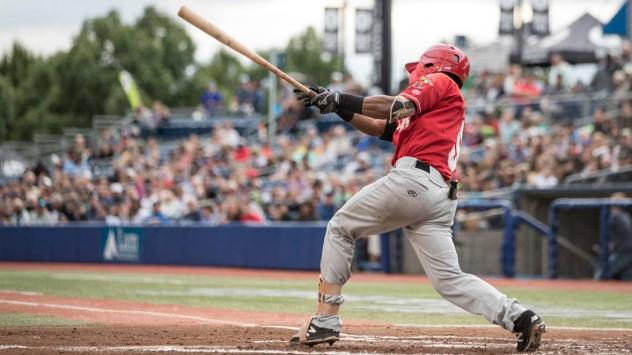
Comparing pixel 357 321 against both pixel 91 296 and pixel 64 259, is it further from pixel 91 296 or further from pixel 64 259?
pixel 64 259

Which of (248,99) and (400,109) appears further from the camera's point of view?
(248,99)

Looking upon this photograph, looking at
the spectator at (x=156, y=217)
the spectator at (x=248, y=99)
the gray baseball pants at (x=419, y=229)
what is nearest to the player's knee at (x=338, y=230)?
the gray baseball pants at (x=419, y=229)

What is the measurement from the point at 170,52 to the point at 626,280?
58.2 meters

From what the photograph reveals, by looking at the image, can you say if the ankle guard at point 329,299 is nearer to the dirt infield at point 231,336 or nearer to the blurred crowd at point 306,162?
the dirt infield at point 231,336

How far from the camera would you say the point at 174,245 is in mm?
22672

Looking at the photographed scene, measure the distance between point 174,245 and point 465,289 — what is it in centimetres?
1621

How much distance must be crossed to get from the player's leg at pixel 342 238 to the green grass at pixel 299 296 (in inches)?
105

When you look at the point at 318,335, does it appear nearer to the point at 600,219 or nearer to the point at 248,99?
the point at 600,219

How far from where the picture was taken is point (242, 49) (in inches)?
311

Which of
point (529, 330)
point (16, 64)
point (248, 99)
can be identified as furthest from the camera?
point (16, 64)

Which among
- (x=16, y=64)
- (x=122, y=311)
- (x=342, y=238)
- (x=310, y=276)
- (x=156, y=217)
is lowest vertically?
(x=310, y=276)

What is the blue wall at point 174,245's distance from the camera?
66.8 ft

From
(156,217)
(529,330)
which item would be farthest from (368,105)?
(156,217)

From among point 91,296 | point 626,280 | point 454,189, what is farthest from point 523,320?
point 626,280
